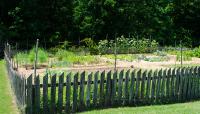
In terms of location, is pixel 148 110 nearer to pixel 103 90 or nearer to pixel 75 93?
pixel 103 90

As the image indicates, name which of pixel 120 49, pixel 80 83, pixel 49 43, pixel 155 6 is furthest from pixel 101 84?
pixel 155 6

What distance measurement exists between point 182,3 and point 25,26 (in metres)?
19.2

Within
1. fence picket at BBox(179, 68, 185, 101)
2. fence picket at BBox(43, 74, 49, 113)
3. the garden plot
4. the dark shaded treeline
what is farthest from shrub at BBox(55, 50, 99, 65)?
fence picket at BBox(43, 74, 49, 113)

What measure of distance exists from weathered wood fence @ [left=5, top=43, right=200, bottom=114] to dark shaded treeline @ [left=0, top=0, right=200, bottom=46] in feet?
64.3

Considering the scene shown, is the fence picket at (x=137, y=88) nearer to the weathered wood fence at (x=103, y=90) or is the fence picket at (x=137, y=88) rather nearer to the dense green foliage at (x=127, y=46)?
the weathered wood fence at (x=103, y=90)

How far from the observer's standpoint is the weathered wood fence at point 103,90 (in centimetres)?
1062

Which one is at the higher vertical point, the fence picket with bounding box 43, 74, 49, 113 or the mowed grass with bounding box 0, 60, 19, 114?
the fence picket with bounding box 43, 74, 49, 113

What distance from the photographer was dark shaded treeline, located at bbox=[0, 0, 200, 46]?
32719 millimetres

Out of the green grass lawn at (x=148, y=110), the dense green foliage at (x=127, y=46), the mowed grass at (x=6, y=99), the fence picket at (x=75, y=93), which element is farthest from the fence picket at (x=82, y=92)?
the dense green foliage at (x=127, y=46)

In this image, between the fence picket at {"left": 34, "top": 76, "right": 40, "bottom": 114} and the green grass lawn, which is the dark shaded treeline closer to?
the green grass lawn

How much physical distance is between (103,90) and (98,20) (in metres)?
24.9

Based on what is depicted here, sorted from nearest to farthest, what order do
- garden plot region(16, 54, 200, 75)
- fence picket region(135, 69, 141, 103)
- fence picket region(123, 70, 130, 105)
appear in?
fence picket region(123, 70, 130, 105) → fence picket region(135, 69, 141, 103) → garden plot region(16, 54, 200, 75)

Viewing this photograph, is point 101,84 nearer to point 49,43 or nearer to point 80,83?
point 80,83

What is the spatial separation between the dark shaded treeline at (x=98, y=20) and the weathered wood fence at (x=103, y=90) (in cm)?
1960
